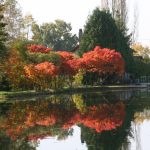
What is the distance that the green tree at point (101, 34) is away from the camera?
6931cm

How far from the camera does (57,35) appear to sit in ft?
383

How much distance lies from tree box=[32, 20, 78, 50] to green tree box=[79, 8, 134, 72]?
40825mm

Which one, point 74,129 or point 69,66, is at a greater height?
point 69,66

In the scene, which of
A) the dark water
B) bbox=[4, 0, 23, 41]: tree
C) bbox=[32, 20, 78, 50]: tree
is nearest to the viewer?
the dark water

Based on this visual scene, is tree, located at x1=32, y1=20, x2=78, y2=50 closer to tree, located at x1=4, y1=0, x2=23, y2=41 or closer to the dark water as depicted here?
tree, located at x1=4, y1=0, x2=23, y2=41

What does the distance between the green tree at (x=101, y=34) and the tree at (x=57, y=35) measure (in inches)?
1607

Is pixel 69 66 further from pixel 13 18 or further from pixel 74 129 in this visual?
pixel 74 129

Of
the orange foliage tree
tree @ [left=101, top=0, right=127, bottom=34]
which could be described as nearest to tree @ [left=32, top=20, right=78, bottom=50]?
tree @ [left=101, top=0, right=127, bottom=34]

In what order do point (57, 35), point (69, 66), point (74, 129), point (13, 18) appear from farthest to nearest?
point (57, 35), point (13, 18), point (69, 66), point (74, 129)

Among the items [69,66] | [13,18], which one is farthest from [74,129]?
[13,18]

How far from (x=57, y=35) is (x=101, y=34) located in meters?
47.5

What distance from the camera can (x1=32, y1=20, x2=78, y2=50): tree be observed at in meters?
113

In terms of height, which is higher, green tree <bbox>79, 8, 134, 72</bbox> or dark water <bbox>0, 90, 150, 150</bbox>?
green tree <bbox>79, 8, 134, 72</bbox>

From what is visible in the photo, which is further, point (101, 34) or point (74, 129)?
point (101, 34)
